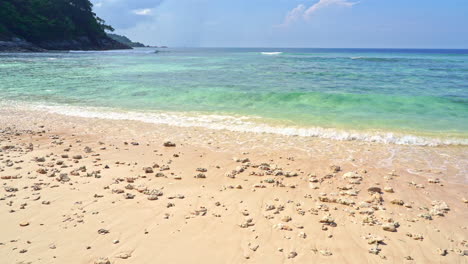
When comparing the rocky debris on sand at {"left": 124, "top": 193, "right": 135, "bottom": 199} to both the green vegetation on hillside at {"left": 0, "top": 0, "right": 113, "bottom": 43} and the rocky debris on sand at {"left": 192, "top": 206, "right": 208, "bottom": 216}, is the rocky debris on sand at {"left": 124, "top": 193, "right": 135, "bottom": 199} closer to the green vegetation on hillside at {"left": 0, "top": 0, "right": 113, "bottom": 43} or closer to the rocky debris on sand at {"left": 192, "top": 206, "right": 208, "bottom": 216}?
the rocky debris on sand at {"left": 192, "top": 206, "right": 208, "bottom": 216}

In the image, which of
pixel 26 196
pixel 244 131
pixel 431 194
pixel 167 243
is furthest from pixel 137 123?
pixel 431 194

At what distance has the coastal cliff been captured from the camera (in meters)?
77.8

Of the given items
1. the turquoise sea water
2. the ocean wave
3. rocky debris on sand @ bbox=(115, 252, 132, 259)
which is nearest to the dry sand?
rocky debris on sand @ bbox=(115, 252, 132, 259)

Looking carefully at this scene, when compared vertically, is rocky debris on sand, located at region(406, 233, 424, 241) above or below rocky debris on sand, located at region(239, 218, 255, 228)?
below

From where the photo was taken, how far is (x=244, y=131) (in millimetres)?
10586

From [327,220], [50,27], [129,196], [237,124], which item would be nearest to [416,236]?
[327,220]

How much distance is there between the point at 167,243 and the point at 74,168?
12.4ft

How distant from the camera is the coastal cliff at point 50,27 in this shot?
7776 cm

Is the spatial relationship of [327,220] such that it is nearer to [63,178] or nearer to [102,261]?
[102,261]

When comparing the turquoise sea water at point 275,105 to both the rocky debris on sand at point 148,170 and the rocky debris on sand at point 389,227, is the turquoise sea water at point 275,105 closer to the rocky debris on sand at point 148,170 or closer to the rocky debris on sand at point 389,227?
the rocky debris on sand at point 148,170

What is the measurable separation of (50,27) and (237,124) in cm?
9882

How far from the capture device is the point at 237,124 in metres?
11.5

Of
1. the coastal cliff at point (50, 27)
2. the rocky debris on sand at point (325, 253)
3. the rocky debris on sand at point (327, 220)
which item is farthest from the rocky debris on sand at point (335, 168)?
the coastal cliff at point (50, 27)

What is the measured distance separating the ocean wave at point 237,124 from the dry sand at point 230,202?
636mm
